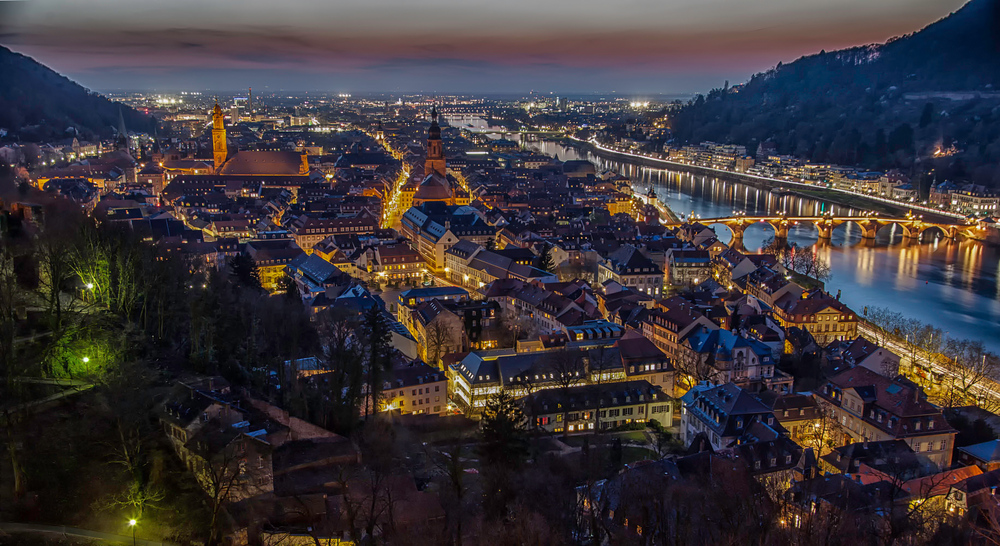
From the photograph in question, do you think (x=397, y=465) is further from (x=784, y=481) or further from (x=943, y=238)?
(x=943, y=238)

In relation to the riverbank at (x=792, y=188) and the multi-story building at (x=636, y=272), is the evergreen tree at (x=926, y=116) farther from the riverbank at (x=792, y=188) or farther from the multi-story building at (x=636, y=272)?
the multi-story building at (x=636, y=272)

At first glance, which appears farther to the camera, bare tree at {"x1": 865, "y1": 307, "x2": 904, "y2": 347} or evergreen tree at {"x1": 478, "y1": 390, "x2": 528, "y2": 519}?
bare tree at {"x1": 865, "y1": 307, "x2": 904, "y2": 347}

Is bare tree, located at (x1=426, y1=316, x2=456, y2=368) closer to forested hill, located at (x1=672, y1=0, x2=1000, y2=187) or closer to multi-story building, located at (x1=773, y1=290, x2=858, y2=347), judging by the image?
multi-story building, located at (x1=773, y1=290, x2=858, y2=347)

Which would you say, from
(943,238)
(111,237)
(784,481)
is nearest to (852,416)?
(784,481)

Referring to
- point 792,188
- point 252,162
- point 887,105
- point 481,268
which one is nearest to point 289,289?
point 481,268

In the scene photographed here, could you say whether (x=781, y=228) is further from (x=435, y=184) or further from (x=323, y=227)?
(x=323, y=227)

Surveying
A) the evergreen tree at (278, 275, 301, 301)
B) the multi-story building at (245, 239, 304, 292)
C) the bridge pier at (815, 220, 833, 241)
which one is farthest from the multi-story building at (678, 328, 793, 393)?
the bridge pier at (815, 220, 833, 241)
